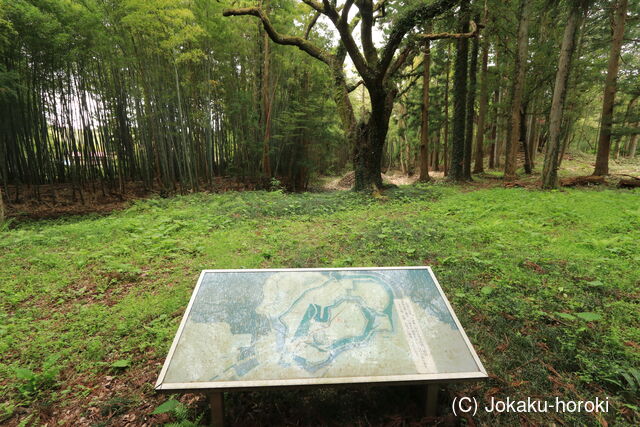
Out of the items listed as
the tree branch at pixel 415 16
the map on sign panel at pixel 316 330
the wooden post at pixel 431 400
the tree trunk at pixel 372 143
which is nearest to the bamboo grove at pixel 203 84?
the tree branch at pixel 415 16

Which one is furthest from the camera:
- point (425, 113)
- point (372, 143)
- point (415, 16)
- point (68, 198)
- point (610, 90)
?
point (425, 113)

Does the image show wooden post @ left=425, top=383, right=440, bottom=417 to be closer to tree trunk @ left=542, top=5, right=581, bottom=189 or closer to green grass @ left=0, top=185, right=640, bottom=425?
green grass @ left=0, top=185, right=640, bottom=425

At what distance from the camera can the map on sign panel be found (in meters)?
1.53

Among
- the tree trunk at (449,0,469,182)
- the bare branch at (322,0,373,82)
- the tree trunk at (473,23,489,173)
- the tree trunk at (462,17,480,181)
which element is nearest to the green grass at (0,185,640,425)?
the bare branch at (322,0,373,82)

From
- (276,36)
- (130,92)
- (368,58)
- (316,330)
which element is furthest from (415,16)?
(130,92)

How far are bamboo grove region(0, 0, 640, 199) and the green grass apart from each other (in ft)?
12.8

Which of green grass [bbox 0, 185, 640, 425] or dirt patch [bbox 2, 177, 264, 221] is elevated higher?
dirt patch [bbox 2, 177, 264, 221]

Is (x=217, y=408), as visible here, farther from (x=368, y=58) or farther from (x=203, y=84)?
(x=203, y=84)

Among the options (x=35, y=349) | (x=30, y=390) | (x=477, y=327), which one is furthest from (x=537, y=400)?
(x=35, y=349)

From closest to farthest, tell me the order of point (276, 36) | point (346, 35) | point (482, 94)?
point (346, 35) < point (276, 36) < point (482, 94)

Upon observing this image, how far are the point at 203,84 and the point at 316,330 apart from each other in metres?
9.41

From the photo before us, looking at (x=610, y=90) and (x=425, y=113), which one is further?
(x=425, y=113)

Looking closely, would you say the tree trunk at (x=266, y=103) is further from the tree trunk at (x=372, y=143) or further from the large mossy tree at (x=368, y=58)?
the tree trunk at (x=372, y=143)

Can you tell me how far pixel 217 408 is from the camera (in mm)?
1575
